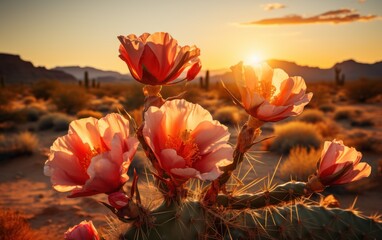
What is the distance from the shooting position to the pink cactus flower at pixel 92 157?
1385 millimetres

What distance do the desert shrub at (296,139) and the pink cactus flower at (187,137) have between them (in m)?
9.93

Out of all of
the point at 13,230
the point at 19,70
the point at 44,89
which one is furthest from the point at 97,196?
the point at 19,70

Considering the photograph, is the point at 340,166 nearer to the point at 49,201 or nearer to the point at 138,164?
the point at 49,201

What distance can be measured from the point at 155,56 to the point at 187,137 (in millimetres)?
426

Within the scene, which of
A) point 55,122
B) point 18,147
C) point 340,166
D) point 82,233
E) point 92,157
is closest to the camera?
point 92,157

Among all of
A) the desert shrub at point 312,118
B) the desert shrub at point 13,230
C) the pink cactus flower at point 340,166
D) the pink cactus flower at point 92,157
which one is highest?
the pink cactus flower at point 92,157

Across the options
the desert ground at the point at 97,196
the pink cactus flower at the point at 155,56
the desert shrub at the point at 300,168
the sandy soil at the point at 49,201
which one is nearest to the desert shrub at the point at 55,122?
the desert ground at the point at 97,196

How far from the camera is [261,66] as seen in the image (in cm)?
200

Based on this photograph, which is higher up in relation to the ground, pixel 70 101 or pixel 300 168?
pixel 300 168

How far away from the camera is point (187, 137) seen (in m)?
1.58

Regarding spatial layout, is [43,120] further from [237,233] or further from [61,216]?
[237,233]

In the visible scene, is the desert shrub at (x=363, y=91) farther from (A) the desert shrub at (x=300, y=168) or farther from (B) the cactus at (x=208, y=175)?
(B) the cactus at (x=208, y=175)

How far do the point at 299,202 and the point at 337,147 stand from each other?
2.21ft

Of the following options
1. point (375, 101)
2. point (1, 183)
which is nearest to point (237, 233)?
point (1, 183)
